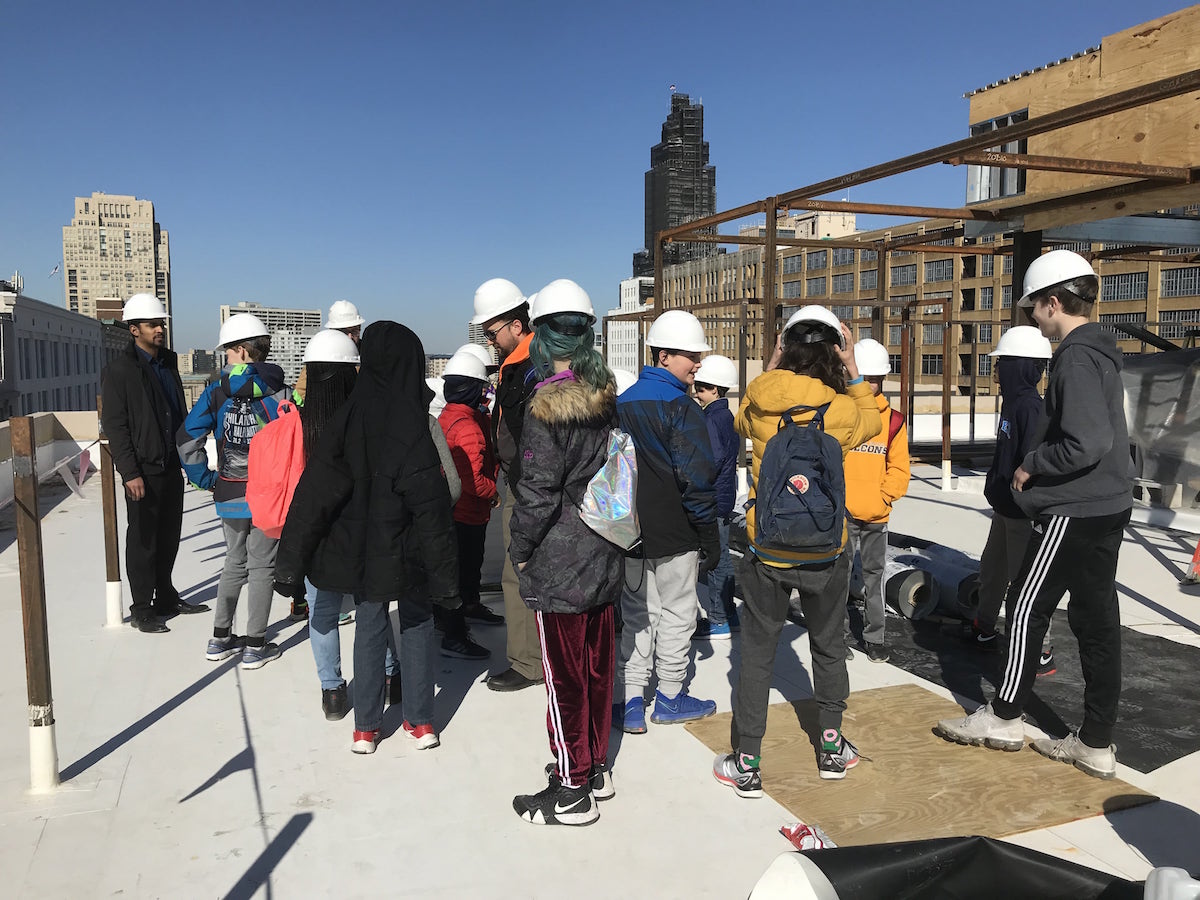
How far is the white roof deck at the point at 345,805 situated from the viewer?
2.75 m

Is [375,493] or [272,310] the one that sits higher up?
[272,310]

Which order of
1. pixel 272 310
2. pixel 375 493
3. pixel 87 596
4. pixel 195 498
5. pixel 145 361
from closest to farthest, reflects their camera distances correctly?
pixel 375 493 < pixel 145 361 < pixel 87 596 < pixel 195 498 < pixel 272 310

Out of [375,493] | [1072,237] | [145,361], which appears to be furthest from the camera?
[1072,237]

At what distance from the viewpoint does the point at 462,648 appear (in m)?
4.93

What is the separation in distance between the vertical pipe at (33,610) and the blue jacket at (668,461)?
7.46 feet

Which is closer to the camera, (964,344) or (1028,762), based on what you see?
(1028,762)

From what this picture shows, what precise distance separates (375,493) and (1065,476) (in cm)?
273

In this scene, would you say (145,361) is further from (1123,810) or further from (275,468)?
(1123,810)

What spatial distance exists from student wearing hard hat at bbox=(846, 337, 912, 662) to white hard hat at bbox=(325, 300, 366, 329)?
3.42m

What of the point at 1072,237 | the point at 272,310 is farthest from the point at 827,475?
the point at 272,310

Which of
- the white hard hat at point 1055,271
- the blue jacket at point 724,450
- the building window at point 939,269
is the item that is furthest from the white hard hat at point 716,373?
the building window at point 939,269

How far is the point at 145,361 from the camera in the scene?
17.8 feet

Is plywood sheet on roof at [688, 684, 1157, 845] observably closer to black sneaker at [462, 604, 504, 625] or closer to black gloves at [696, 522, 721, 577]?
black gloves at [696, 522, 721, 577]

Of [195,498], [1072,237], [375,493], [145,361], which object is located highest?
[1072,237]
